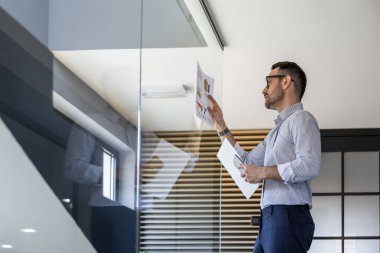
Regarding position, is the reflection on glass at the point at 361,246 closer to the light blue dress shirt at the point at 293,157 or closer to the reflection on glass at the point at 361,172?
the reflection on glass at the point at 361,172

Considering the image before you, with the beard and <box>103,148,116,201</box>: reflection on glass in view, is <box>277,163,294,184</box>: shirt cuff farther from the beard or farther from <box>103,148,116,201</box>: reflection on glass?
<box>103,148,116,201</box>: reflection on glass

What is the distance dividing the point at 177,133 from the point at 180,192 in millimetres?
277

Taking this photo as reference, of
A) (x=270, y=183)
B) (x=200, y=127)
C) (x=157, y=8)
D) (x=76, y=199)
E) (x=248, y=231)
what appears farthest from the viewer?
(x=248, y=231)

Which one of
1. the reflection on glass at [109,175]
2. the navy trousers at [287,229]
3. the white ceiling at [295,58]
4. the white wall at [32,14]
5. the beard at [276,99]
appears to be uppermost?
the white ceiling at [295,58]

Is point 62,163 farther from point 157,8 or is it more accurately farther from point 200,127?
point 200,127

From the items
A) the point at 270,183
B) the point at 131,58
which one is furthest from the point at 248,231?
the point at 131,58

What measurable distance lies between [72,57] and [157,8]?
3.34 feet

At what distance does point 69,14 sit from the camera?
2.20 metres

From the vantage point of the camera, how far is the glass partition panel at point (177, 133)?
296 centimetres

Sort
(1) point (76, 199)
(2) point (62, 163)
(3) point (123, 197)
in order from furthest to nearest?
(3) point (123, 197) → (1) point (76, 199) → (2) point (62, 163)

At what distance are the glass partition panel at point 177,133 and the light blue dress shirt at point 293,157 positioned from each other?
0.45 metres

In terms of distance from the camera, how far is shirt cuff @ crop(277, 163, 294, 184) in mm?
2791

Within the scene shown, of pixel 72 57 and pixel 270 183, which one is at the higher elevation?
pixel 72 57

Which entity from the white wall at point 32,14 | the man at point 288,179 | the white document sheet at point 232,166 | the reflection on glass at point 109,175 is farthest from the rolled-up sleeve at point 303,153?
the white wall at point 32,14
